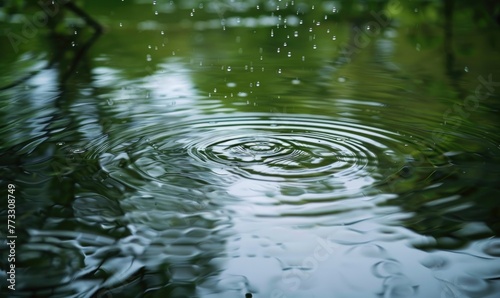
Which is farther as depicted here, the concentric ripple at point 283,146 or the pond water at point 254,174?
the concentric ripple at point 283,146

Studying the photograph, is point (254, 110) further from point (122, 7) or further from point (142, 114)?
point (122, 7)

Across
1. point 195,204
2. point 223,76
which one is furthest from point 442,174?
point 223,76

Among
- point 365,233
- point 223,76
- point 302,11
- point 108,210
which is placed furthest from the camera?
point 302,11

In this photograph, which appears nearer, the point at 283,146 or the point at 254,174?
the point at 254,174

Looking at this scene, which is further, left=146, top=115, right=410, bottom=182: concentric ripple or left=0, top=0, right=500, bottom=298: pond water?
left=146, top=115, right=410, bottom=182: concentric ripple

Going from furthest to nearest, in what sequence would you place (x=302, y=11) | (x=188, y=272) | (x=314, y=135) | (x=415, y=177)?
(x=302, y=11) → (x=314, y=135) → (x=415, y=177) → (x=188, y=272)

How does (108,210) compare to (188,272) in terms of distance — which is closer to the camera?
(188,272)
